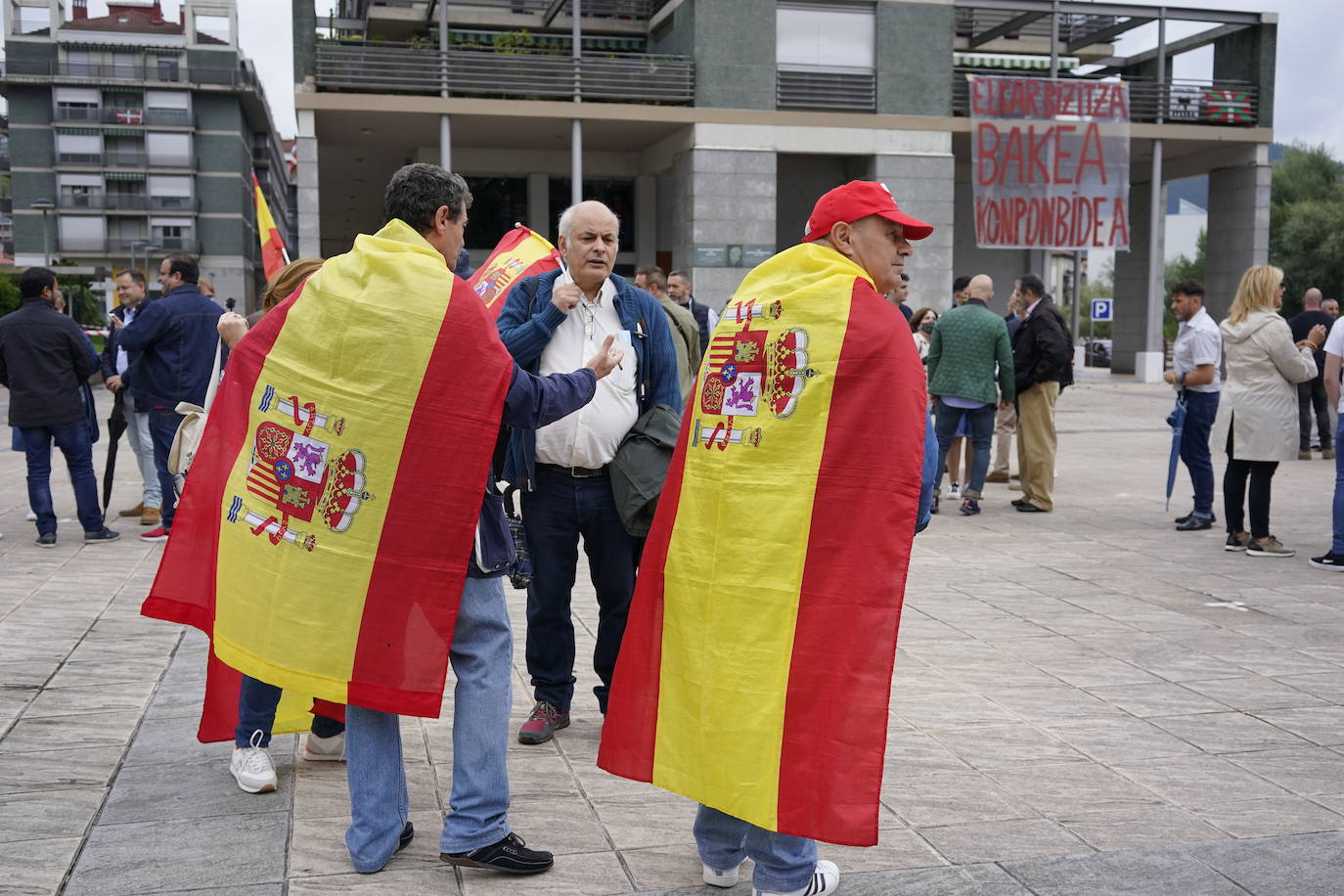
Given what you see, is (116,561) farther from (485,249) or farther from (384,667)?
(485,249)

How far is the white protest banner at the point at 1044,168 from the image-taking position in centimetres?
2922

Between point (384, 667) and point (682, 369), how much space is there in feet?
→ 16.7

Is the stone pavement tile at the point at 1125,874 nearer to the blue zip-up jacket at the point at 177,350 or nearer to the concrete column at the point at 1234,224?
the blue zip-up jacket at the point at 177,350

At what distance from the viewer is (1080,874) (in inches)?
141

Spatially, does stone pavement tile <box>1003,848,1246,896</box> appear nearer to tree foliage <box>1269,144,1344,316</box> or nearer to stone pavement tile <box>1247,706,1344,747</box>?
stone pavement tile <box>1247,706,1344,747</box>

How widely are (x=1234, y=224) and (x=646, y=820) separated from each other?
3429 cm

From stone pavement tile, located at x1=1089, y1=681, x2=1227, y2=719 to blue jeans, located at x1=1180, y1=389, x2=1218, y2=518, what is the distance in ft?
15.6

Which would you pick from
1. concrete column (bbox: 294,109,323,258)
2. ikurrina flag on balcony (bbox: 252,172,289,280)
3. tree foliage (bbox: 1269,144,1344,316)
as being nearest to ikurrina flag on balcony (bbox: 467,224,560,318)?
ikurrina flag on balcony (bbox: 252,172,289,280)

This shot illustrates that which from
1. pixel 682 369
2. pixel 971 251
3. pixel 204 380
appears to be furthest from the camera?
pixel 971 251

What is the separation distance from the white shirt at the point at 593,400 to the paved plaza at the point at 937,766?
3.62ft

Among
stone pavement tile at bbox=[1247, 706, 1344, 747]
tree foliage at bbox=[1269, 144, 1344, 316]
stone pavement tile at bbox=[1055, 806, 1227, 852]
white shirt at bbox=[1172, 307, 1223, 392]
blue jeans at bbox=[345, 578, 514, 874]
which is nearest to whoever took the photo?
blue jeans at bbox=[345, 578, 514, 874]

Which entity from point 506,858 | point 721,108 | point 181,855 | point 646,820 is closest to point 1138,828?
point 646,820

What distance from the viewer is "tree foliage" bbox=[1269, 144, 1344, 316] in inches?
2067

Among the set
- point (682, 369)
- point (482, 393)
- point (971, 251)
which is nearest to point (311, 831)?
point (482, 393)
